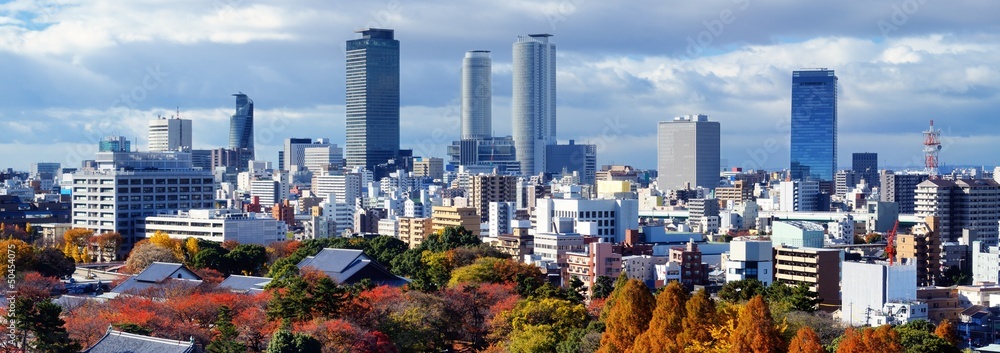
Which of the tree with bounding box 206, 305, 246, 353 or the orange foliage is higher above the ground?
the orange foliage

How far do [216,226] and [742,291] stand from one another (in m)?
42.1

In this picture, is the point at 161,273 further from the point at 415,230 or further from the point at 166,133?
the point at 166,133

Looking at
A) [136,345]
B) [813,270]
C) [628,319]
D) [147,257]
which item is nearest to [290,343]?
[136,345]

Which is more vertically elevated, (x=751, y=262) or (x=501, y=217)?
(x=501, y=217)

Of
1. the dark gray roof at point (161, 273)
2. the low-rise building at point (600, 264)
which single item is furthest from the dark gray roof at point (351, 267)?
the low-rise building at point (600, 264)

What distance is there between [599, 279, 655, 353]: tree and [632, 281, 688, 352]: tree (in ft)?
2.68

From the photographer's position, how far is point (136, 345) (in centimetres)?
2853

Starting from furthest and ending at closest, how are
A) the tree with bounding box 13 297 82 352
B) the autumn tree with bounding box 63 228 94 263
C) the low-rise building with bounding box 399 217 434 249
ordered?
the low-rise building with bounding box 399 217 434 249
the autumn tree with bounding box 63 228 94 263
the tree with bounding box 13 297 82 352

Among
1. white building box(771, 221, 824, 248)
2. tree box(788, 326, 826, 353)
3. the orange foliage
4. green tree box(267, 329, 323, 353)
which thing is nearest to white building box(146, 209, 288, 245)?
white building box(771, 221, 824, 248)

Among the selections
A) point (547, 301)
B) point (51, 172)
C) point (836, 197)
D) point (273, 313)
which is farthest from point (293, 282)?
point (51, 172)

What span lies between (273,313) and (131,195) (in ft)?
159

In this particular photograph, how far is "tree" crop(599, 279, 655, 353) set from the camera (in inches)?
1224

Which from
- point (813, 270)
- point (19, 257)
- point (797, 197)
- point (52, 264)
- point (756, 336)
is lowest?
point (813, 270)

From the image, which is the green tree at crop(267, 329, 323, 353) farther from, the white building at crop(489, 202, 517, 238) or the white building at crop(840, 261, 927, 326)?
the white building at crop(489, 202, 517, 238)
